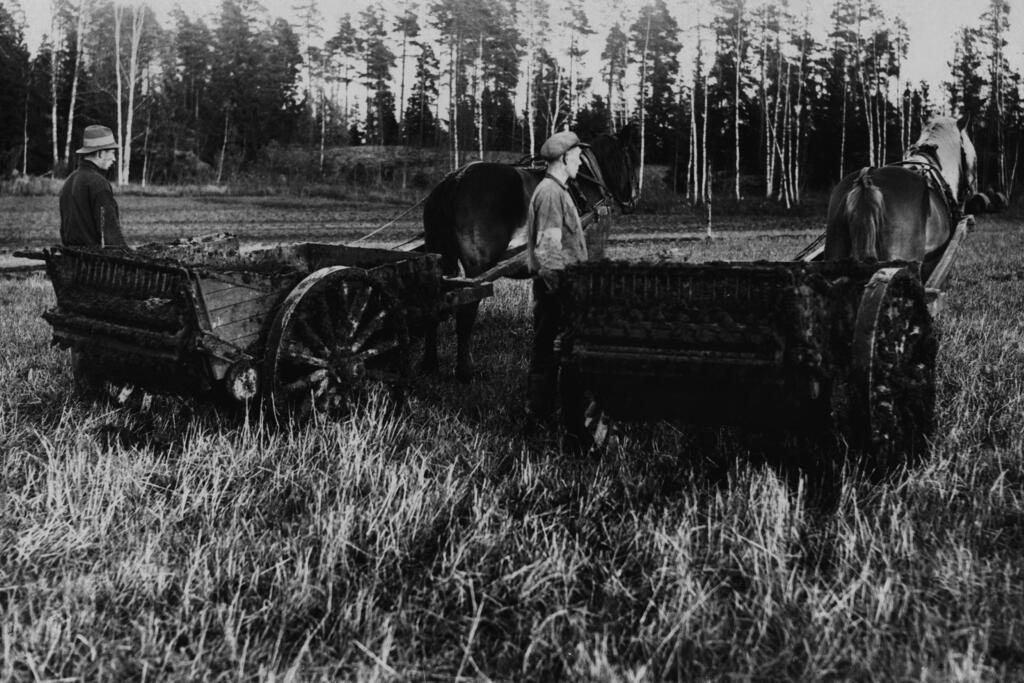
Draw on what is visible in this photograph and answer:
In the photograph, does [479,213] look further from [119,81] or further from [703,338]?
[119,81]

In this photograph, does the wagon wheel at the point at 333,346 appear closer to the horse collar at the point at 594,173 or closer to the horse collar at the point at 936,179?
the horse collar at the point at 594,173

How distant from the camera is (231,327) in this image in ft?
15.5

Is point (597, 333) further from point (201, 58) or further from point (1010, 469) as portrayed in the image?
point (201, 58)

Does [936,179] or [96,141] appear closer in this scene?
[96,141]

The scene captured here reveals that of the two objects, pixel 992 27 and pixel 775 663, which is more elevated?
pixel 992 27

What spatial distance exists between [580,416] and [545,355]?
27.0 inches

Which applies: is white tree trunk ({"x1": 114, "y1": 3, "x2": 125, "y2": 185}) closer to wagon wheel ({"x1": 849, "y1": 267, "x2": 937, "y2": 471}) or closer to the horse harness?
the horse harness

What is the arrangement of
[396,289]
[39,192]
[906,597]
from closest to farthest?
[906,597], [396,289], [39,192]

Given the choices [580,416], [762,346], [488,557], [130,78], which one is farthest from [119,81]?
[488,557]

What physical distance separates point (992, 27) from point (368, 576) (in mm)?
60652

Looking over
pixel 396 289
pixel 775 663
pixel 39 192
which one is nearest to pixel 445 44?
pixel 39 192

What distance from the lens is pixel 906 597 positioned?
9.33ft

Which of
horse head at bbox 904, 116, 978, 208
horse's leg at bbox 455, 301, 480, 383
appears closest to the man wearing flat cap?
horse's leg at bbox 455, 301, 480, 383

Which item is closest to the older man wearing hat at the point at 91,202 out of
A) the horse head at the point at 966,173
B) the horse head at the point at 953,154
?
the horse head at the point at 953,154
